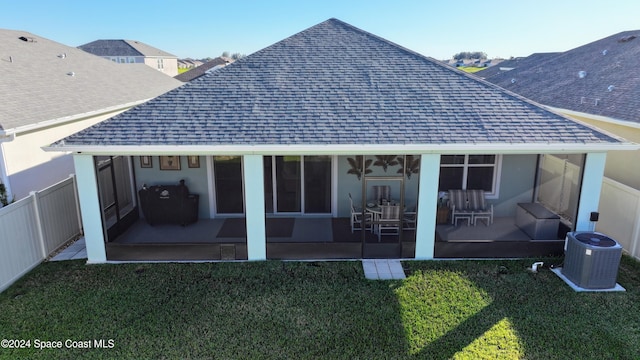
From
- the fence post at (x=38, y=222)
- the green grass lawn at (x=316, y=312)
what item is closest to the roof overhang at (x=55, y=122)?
the fence post at (x=38, y=222)

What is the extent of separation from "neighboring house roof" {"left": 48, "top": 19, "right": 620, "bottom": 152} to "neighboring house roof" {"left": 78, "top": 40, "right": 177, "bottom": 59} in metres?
55.2

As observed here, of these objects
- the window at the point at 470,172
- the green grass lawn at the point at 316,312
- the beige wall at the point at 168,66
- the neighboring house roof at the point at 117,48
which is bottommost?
the green grass lawn at the point at 316,312

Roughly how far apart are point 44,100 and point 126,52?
53181 mm

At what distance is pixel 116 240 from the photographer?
9.99 metres

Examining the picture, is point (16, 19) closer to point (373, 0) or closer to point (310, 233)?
point (373, 0)

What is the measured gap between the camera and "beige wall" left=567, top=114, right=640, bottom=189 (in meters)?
10.1

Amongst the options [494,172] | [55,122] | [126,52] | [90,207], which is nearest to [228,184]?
[90,207]

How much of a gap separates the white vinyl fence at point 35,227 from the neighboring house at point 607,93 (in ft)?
44.0

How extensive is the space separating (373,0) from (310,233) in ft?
39.6

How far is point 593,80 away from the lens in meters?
14.2

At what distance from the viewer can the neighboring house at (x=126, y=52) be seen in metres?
57.5

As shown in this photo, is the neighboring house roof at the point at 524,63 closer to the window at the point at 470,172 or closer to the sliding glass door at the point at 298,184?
the window at the point at 470,172

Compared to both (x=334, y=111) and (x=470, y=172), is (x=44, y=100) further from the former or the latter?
(x=470, y=172)

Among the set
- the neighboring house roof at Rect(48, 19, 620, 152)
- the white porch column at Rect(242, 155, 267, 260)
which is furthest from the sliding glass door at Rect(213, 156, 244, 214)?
the white porch column at Rect(242, 155, 267, 260)
